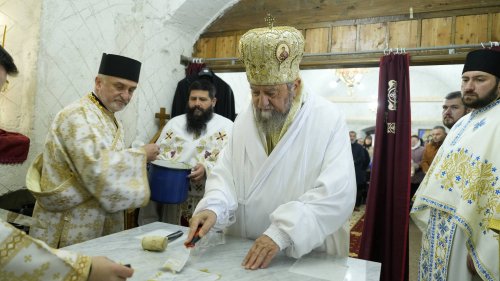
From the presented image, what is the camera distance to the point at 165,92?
455 cm

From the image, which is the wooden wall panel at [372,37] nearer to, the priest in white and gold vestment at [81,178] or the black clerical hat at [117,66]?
the black clerical hat at [117,66]

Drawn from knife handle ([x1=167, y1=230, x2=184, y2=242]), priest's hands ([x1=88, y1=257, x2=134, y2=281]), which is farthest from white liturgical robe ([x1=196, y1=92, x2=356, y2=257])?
priest's hands ([x1=88, y1=257, x2=134, y2=281])

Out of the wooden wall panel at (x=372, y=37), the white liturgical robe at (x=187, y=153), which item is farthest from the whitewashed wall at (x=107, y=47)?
the wooden wall panel at (x=372, y=37)

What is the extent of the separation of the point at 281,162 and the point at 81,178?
133 centimetres

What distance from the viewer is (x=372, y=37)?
3930 mm

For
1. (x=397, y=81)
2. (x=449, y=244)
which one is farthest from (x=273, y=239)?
(x=397, y=81)

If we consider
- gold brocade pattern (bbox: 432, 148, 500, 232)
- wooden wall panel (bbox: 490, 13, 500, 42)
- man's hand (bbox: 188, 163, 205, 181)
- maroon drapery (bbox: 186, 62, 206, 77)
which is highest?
wooden wall panel (bbox: 490, 13, 500, 42)

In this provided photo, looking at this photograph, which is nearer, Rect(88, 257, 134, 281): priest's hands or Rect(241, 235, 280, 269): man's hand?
Rect(88, 257, 134, 281): priest's hands

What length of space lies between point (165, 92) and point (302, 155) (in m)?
3.05

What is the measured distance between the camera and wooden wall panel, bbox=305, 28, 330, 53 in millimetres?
4180

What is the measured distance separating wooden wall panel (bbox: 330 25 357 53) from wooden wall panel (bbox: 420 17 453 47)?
0.72 meters

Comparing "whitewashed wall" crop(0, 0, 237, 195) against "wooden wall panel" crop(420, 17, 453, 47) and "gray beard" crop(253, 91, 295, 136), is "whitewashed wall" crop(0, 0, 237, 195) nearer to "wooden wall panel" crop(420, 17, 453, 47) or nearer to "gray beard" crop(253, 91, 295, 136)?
"gray beard" crop(253, 91, 295, 136)

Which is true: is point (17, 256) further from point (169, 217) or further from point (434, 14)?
point (434, 14)

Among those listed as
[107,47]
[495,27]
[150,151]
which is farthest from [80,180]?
[495,27]
